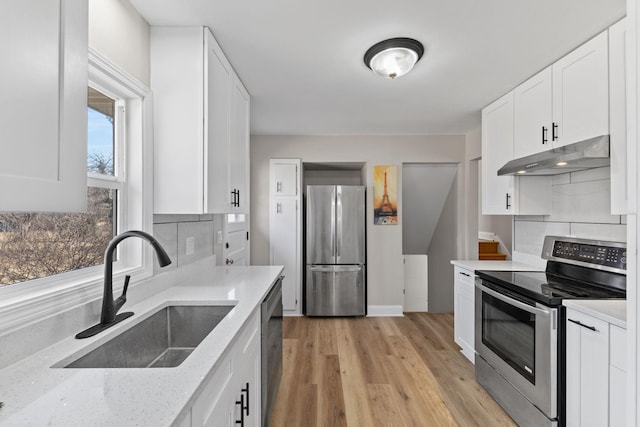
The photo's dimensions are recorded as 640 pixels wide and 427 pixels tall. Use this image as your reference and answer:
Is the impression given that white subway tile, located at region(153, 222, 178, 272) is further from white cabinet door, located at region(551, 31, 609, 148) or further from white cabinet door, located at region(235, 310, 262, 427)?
white cabinet door, located at region(551, 31, 609, 148)

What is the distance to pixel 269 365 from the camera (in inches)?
74.1

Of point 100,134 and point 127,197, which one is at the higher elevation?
point 100,134

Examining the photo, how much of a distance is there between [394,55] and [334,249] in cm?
251

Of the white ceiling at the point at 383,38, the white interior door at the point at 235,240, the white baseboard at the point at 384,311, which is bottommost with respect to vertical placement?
the white baseboard at the point at 384,311

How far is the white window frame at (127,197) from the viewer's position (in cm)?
118

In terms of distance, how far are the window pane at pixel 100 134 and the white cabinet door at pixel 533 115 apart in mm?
2716

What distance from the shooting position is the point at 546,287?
199 centimetres

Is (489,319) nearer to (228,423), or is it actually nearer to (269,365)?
(269,365)

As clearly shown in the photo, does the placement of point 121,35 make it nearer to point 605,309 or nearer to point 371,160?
point 605,309

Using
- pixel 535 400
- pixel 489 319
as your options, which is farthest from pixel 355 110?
pixel 535 400

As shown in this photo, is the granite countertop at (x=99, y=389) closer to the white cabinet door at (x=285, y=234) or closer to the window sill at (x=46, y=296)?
the window sill at (x=46, y=296)

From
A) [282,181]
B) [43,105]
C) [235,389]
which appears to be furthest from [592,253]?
[282,181]

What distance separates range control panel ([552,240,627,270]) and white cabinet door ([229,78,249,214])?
243 cm

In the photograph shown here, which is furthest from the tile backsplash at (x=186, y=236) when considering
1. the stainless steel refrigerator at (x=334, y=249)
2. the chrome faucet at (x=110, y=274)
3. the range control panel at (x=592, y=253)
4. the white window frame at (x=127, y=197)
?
the range control panel at (x=592, y=253)
